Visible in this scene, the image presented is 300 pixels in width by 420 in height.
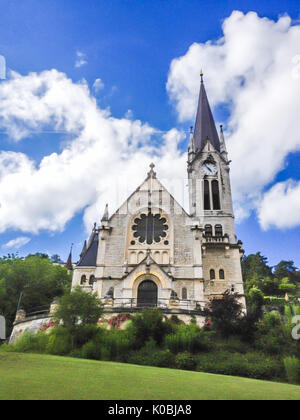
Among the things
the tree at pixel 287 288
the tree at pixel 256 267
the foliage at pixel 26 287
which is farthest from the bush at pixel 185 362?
the tree at pixel 256 267

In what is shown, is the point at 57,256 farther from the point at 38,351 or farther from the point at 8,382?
the point at 8,382

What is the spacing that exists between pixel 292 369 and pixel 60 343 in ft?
43.8

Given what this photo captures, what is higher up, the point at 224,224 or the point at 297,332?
the point at 224,224

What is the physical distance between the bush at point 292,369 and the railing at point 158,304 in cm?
1076

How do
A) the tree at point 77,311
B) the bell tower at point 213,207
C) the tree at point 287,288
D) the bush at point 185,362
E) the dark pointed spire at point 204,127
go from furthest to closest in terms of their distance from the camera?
the tree at point 287,288 → the dark pointed spire at point 204,127 → the bell tower at point 213,207 → the tree at point 77,311 → the bush at point 185,362

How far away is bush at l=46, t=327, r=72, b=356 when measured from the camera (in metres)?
19.2

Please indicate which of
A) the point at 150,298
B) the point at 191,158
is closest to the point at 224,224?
the point at 191,158

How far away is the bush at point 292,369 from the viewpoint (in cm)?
1524

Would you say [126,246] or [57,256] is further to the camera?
[57,256]

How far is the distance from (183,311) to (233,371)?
9.41m

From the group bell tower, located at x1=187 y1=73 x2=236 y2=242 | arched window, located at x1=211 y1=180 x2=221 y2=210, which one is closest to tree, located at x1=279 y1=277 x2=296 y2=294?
bell tower, located at x1=187 y1=73 x2=236 y2=242

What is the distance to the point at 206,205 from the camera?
137 ft

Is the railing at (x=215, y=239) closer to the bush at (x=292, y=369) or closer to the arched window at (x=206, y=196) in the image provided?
the arched window at (x=206, y=196)

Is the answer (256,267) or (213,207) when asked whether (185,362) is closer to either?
(213,207)
